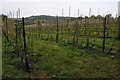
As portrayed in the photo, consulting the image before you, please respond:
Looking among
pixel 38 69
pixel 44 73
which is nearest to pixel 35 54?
pixel 38 69

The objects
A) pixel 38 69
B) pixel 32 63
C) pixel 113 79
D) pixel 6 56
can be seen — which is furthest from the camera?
pixel 6 56

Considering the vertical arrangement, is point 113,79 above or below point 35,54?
below

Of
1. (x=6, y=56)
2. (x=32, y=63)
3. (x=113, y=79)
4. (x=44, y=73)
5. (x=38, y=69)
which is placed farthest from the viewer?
(x=6, y=56)

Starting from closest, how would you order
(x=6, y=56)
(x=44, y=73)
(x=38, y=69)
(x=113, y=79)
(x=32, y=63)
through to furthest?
(x=113, y=79)
(x=44, y=73)
(x=38, y=69)
(x=32, y=63)
(x=6, y=56)

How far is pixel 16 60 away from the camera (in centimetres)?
1630

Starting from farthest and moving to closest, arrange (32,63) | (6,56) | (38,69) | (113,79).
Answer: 1. (6,56)
2. (32,63)
3. (38,69)
4. (113,79)

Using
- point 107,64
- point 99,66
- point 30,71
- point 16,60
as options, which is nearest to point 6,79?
point 30,71

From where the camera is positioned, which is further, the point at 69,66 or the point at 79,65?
the point at 79,65

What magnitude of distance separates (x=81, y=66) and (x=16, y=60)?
6.66m

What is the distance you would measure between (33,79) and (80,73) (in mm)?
3584

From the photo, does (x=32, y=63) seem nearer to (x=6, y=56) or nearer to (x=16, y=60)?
(x=16, y=60)

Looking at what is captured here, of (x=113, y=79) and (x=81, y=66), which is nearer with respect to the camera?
(x=113, y=79)

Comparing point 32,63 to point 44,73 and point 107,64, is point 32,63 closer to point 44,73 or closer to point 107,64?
point 44,73

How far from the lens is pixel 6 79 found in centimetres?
1230
